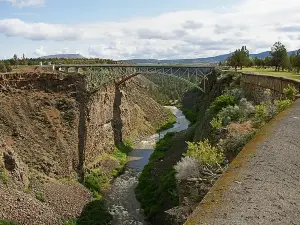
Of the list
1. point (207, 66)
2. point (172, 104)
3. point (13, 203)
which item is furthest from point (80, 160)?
point (172, 104)

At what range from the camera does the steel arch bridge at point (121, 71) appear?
2269 inches

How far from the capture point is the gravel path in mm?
5746

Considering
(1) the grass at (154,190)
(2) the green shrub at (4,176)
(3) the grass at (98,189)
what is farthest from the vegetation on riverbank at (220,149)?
(2) the green shrub at (4,176)

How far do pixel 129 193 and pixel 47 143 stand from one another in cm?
958

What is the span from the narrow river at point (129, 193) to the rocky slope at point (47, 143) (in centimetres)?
288

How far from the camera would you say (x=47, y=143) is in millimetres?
43344

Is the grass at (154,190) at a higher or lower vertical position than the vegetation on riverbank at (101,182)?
higher

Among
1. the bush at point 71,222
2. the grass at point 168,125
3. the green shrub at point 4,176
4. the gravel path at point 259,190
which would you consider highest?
the gravel path at point 259,190

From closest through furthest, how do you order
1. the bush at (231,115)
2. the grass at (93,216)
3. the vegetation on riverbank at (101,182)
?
the bush at (231,115)
the grass at (93,216)
the vegetation on riverbank at (101,182)

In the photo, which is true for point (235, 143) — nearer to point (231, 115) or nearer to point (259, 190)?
point (231, 115)

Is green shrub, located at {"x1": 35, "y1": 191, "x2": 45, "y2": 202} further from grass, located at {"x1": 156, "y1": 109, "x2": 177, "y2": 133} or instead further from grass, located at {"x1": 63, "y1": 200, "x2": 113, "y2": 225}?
grass, located at {"x1": 156, "y1": 109, "x2": 177, "y2": 133}

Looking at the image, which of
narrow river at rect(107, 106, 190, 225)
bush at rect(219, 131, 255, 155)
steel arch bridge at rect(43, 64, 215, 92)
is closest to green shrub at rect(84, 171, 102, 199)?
narrow river at rect(107, 106, 190, 225)

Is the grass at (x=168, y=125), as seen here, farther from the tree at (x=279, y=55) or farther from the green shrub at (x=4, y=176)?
the green shrub at (x=4, y=176)

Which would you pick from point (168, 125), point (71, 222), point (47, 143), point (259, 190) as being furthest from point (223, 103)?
point (168, 125)
